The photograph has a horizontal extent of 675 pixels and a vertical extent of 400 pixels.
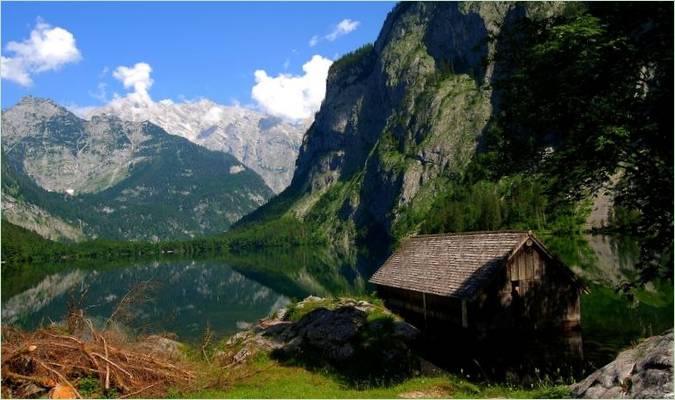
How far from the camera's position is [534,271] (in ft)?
101

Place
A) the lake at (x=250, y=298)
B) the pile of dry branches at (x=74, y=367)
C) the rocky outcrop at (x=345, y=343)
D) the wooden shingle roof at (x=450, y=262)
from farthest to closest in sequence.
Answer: the lake at (x=250, y=298)
the wooden shingle roof at (x=450, y=262)
the rocky outcrop at (x=345, y=343)
the pile of dry branches at (x=74, y=367)

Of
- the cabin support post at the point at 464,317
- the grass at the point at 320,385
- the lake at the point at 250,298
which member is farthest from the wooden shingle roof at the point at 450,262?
the lake at the point at 250,298

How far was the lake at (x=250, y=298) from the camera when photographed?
3506cm

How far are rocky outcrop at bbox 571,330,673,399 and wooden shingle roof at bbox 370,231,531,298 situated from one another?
12331mm

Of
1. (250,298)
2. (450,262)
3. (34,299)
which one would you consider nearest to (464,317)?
(450,262)

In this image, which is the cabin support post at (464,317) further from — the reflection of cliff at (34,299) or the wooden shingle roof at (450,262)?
the reflection of cliff at (34,299)

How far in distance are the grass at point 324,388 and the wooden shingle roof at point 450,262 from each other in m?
5.98

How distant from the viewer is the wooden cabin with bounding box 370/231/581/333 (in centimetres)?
2950

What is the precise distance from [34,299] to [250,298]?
4743 centimetres

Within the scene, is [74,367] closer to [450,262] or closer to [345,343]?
[345,343]

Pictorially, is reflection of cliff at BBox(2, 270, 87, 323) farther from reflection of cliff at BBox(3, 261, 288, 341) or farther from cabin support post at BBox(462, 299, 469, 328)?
cabin support post at BBox(462, 299, 469, 328)

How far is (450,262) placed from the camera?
34.9 m

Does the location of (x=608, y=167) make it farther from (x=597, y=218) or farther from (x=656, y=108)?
(x=597, y=218)

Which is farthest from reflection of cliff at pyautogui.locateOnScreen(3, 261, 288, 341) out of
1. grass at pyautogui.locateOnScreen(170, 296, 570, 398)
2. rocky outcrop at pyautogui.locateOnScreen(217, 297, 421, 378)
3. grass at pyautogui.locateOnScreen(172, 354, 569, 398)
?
grass at pyautogui.locateOnScreen(172, 354, 569, 398)
